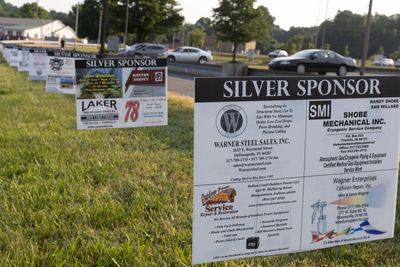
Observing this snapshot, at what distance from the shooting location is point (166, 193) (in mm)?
4828

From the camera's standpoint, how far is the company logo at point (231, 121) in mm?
2525

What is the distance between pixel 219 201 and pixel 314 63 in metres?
22.3

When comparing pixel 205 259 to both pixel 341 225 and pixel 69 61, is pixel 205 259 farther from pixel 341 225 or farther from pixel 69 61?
pixel 69 61

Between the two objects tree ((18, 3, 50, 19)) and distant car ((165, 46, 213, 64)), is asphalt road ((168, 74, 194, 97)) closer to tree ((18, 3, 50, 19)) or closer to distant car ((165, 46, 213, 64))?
distant car ((165, 46, 213, 64))

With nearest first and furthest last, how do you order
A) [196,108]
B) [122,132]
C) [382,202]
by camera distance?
[196,108], [382,202], [122,132]

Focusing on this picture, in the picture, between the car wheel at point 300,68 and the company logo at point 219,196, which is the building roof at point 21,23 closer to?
the car wheel at point 300,68

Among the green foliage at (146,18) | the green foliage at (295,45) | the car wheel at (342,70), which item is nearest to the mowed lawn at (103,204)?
the car wheel at (342,70)

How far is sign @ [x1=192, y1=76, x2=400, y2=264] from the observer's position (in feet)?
8.33

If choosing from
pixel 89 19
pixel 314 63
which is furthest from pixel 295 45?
pixel 314 63

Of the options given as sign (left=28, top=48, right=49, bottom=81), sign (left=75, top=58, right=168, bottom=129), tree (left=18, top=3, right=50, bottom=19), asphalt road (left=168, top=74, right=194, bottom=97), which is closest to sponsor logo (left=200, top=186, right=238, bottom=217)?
sign (left=75, top=58, right=168, bottom=129)

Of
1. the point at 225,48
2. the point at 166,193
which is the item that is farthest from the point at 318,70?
the point at 225,48

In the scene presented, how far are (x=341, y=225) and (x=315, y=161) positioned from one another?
407 mm

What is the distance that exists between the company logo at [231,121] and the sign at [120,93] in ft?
11.4

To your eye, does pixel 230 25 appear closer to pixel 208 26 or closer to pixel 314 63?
pixel 314 63
